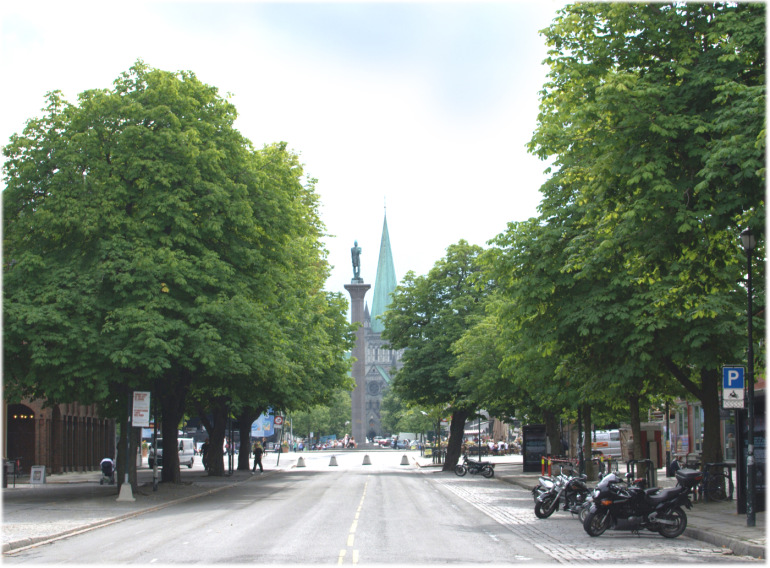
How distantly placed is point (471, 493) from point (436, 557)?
68.1ft

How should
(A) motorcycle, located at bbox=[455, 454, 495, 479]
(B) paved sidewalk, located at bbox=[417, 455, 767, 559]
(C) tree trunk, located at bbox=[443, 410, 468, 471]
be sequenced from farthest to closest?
(C) tree trunk, located at bbox=[443, 410, 468, 471]
(A) motorcycle, located at bbox=[455, 454, 495, 479]
(B) paved sidewalk, located at bbox=[417, 455, 767, 559]

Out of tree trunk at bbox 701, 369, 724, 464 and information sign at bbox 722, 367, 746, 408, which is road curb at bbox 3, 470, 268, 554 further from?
tree trunk at bbox 701, 369, 724, 464

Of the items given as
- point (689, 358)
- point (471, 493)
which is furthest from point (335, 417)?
point (689, 358)

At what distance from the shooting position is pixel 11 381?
3033cm

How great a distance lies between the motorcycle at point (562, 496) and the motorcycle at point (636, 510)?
378 cm

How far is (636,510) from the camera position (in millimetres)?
18812

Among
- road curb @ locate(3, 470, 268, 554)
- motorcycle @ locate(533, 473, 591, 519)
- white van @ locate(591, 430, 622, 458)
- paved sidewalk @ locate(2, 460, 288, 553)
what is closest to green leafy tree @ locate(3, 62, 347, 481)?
paved sidewalk @ locate(2, 460, 288, 553)

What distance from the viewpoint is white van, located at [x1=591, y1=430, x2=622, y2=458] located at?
7573cm

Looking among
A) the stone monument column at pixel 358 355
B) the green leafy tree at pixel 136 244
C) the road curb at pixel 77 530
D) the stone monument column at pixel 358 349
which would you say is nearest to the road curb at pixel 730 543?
the road curb at pixel 77 530

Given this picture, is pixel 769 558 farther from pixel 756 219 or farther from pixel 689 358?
pixel 689 358

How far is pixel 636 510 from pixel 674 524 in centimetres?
74

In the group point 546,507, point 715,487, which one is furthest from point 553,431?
point 546,507

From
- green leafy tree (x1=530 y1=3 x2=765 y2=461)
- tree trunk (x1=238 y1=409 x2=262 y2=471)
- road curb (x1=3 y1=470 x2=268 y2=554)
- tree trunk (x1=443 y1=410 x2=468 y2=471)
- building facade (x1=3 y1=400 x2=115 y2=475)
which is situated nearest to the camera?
road curb (x1=3 y1=470 x2=268 y2=554)

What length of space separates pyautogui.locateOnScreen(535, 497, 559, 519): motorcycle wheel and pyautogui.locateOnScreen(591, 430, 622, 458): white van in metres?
51.8
